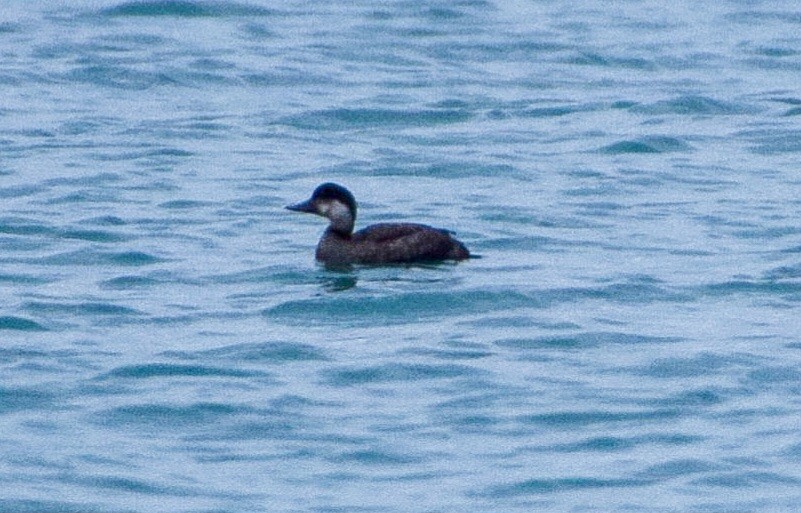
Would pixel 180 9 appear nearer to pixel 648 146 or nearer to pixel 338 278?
pixel 648 146

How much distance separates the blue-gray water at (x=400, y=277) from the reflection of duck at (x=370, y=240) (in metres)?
0.20

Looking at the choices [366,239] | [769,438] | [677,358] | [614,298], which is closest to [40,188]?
[366,239]

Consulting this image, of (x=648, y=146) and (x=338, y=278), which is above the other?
(x=648, y=146)

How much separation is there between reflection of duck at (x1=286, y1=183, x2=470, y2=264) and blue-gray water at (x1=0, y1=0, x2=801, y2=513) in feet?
0.64

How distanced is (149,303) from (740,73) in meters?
12.5

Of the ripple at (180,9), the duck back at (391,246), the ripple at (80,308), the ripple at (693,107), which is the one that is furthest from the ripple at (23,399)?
the ripple at (180,9)

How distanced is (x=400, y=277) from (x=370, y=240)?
0.54 m

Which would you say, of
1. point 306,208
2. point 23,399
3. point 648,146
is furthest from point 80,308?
point 648,146

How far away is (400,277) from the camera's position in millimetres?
14781

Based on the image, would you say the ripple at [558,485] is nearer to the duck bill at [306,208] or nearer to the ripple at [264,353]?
the ripple at [264,353]

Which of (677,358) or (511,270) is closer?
(677,358)

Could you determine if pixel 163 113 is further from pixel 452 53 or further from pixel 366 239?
pixel 366 239

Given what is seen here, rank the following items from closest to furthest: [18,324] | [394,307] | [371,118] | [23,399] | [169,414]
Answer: [169,414], [23,399], [18,324], [394,307], [371,118]

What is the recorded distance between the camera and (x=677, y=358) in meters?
12.4
